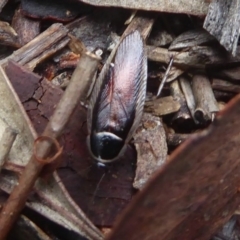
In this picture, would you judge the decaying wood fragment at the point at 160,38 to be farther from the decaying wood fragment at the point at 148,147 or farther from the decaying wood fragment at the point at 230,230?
the decaying wood fragment at the point at 230,230

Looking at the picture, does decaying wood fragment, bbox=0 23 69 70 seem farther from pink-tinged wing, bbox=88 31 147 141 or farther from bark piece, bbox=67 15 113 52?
pink-tinged wing, bbox=88 31 147 141

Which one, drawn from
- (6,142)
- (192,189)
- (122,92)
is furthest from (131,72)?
(192,189)

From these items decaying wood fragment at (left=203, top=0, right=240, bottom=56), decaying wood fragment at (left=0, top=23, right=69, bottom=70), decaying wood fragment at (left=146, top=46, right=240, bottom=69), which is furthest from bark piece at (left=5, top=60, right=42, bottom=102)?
decaying wood fragment at (left=203, top=0, right=240, bottom=56)

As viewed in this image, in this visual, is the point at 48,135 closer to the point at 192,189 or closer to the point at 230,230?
the point at 192,189

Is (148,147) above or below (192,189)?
below

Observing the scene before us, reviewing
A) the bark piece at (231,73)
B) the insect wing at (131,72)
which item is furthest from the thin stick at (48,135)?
the bark piece at (231,73)

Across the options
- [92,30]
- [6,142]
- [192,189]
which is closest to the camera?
[192,189]
